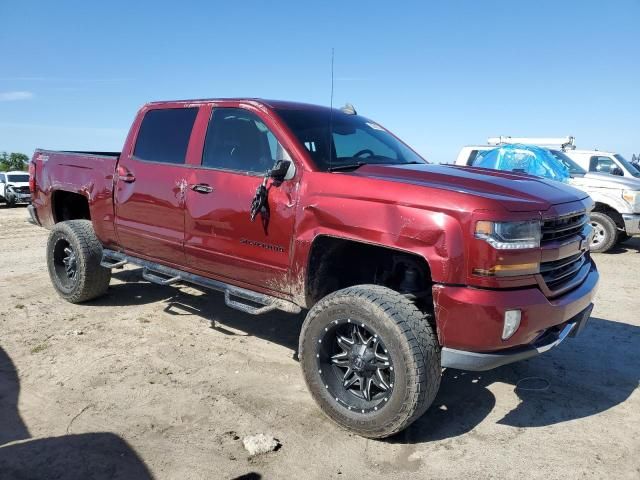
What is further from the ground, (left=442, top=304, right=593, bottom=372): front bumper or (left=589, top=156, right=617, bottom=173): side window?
(left=589, top=156, right=617, bottom=173): side window

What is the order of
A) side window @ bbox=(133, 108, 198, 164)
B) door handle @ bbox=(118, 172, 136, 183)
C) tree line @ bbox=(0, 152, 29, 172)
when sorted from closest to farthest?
side window @ bbox=(133, 108, 198, 164) → door handle @ bbox=(118, 172, 136, 183) → tree line @ bbox=(0, 152, 29, 172)

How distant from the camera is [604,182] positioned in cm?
938

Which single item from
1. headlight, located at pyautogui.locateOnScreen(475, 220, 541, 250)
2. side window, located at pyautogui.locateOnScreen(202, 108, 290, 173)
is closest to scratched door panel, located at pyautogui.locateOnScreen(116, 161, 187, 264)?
side window, located at pyautogui.locateOnScreen(202, 108, 290, 173)

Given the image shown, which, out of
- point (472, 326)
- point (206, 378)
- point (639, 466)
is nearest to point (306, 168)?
point (472, 326)

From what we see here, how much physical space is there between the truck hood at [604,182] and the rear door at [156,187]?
809cm

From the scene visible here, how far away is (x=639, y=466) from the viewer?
109 inches

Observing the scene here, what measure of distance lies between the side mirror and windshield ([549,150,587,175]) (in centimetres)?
866

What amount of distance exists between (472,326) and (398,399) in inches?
23.4

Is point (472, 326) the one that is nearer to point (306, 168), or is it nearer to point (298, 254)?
point (298, 254)

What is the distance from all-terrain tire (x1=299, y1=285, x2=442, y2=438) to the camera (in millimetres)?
2791

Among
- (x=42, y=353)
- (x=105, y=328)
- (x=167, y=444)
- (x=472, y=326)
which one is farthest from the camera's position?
(x=105, y=328)

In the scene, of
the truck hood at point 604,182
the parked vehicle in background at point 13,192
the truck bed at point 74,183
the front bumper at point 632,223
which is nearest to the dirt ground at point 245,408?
the truck bed at point 74,183

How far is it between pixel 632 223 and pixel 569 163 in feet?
7.51

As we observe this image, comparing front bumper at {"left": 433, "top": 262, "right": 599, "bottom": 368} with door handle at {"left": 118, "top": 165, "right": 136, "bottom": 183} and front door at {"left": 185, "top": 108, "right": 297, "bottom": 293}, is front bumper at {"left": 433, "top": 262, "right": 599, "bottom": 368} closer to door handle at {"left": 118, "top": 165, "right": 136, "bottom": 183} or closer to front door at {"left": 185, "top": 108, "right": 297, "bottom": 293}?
front door at {"left": 185, "top": 108, "right": 297, "bottom": 293}
